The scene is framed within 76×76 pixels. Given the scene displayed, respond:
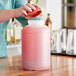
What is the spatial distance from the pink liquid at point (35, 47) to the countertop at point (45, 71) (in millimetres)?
51

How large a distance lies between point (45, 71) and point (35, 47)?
0.50ft

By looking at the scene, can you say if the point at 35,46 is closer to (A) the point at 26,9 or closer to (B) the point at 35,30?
(B) the point at 35,30

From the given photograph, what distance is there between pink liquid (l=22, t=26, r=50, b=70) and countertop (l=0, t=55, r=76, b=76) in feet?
0.17

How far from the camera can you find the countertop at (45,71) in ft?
4.58

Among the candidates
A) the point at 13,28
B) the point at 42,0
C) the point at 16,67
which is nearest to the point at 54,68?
the point at 16,67

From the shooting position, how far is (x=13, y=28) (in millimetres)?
3551

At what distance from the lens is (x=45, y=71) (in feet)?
4.76

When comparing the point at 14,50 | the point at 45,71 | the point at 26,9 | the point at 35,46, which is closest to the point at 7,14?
the point at 26,9

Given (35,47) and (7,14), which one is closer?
(35,47)

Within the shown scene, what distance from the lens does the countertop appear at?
1396 mm

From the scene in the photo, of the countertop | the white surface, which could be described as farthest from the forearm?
the white surface

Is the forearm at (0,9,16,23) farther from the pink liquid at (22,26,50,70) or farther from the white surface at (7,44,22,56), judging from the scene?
the white surface at (7,44,22,56)

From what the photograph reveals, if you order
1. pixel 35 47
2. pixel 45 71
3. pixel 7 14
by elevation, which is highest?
pixel 7 14

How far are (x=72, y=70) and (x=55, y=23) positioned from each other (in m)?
3.10
